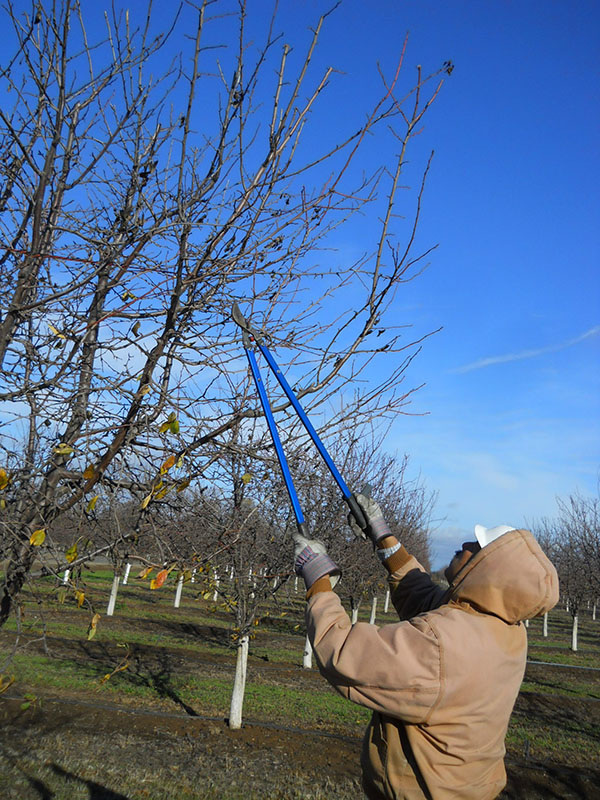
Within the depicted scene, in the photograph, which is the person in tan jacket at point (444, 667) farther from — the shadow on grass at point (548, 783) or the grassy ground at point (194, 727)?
the shadow on grass at point (548, 783)

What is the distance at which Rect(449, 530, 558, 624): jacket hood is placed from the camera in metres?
2.01

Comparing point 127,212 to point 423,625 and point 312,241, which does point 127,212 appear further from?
point 423,625

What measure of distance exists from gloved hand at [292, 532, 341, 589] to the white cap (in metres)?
0.49

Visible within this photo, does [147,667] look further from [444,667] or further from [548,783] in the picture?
[444,667]

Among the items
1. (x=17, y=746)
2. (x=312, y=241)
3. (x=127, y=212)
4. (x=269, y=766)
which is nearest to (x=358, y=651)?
(x=312, y=241)

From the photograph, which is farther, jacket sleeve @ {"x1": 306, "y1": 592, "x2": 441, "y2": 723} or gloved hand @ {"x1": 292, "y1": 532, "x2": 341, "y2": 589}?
gloved hand @ {"x1": 292, "y1": 532, "x2": 341, "y2": 589}

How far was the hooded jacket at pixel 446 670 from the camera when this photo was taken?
6.25ft

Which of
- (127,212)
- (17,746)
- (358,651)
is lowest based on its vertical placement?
(17,746)

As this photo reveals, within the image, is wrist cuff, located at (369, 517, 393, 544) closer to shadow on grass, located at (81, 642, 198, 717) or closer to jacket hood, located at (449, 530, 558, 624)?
jacket hood, located at (449, 530, 558, 624)

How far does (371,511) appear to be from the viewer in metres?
2.77

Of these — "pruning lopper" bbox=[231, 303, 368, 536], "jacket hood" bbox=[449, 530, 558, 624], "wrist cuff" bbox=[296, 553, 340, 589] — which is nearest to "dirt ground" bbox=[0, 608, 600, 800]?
"pruning lopper" bbox=[231, 303, 368, 536]

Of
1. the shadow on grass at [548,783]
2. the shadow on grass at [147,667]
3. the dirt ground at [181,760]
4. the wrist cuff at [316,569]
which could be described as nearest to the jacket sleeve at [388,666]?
the wrist cuff at [316,569]

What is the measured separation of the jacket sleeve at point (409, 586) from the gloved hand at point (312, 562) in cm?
55

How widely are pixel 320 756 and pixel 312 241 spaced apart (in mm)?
8041
